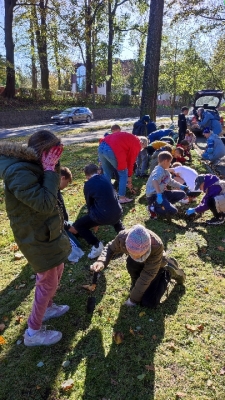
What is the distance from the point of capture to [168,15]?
13789 mm

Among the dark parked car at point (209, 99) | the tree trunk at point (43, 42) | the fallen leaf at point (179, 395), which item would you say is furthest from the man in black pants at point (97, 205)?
the tree trunk at point (43, 42)

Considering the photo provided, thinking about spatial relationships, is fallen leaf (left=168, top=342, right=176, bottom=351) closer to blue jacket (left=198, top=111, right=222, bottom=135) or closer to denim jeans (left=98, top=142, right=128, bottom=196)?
denim jeans (left=98, top=142, right=128, bottom=196)

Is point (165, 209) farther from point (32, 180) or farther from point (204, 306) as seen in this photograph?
point (32, 180)

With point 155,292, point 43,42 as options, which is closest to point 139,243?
point 155,292

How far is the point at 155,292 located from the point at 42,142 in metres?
1.86

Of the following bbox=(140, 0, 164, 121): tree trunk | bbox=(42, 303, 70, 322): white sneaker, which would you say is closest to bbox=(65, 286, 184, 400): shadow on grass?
bbox=(42, 303, 70, 322): white sneaker

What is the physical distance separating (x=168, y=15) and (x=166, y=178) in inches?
450

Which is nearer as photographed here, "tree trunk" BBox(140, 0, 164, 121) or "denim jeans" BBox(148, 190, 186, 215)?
"denim jeans" BBox(148, 190, 186, 215)

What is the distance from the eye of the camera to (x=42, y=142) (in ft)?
7.63

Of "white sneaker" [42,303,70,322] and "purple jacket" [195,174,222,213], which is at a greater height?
"purple jacket" [195,174,222,213]

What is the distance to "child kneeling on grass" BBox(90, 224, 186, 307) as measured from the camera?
108 inches

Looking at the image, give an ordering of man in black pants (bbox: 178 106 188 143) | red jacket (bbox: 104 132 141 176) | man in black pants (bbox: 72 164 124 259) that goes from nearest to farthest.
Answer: man in black pants (bbox: 72 164 124 259) < red jacket (bbox: 104 132 141 176) < man in black pants (bbox: 178 106 188 143)

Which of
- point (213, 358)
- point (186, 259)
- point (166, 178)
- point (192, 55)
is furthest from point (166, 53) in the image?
point (213, 358)

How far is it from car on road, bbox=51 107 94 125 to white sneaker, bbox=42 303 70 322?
23729 millimetres
